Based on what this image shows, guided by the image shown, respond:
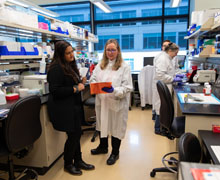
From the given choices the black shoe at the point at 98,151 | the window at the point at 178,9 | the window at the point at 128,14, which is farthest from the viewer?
the window at the point at 128,14

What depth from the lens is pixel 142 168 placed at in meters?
2.19

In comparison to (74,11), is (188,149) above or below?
below

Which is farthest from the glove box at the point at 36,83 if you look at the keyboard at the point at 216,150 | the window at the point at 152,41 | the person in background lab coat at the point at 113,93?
the window at the point at 152,41

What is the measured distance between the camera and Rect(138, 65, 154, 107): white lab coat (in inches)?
164

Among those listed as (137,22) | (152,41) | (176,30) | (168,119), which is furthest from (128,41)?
(168,119)

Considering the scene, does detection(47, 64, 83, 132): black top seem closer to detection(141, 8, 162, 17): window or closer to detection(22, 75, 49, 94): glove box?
detection(22, 75, 49, 94): glove box

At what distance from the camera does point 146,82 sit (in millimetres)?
4254

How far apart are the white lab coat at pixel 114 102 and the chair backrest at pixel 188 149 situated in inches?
39.5

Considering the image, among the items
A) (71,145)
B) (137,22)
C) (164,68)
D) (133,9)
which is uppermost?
(133,9)

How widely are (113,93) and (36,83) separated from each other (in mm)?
850

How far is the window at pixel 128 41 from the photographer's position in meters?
5.52

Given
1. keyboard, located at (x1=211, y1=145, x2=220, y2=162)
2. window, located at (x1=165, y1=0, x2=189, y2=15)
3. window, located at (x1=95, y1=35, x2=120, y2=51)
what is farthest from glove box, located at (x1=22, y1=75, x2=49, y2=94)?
window, located at (x1=165, y1=0, x2=189, y2=15)

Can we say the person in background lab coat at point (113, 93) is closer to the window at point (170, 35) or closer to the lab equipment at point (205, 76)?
the lab equipment at point (205, 76)

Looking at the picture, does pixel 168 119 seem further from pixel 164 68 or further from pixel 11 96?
pixel 11 96
